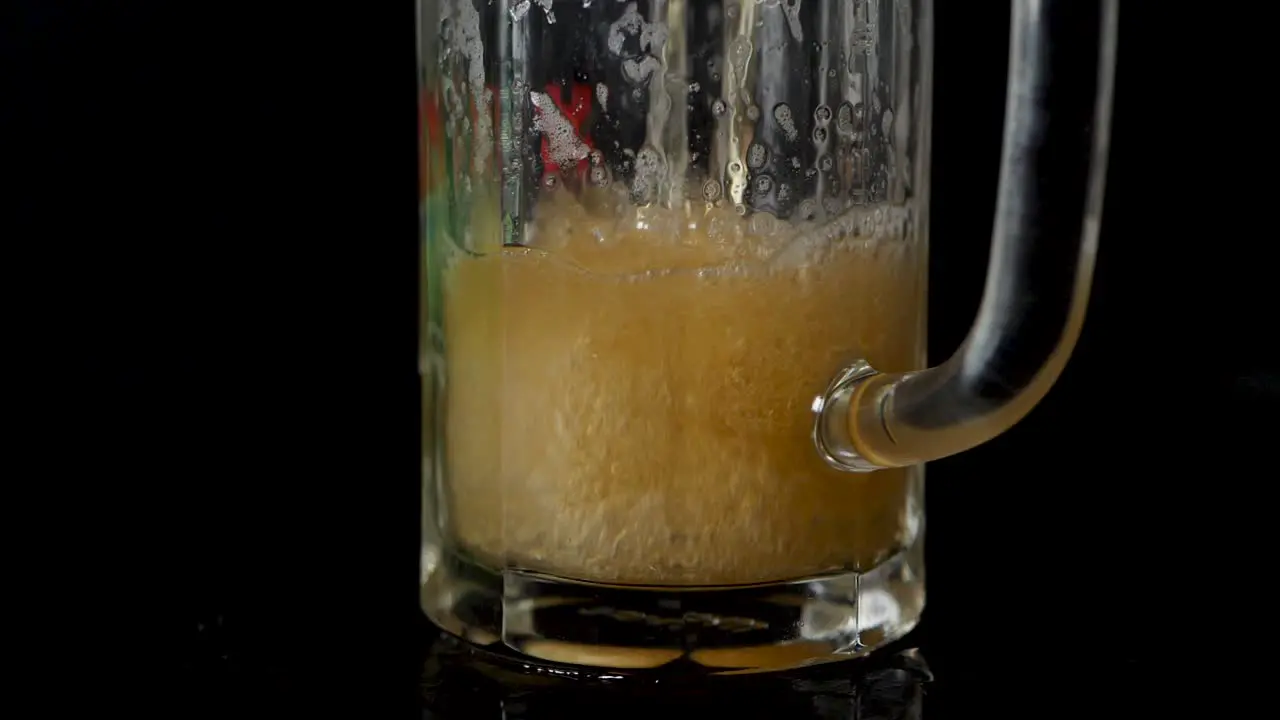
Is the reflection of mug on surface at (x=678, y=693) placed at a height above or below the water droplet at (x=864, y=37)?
below

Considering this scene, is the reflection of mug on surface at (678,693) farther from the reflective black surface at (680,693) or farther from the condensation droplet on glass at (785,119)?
the condensation droplet on glass at (785,119)

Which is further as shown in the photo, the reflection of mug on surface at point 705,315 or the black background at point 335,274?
the black background at point 335,274

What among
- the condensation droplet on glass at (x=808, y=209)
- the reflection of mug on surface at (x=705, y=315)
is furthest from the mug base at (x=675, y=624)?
the condensation droplet on glass at (x=808, y=209)

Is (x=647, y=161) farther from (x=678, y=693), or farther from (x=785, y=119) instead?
(x=678, y=693)

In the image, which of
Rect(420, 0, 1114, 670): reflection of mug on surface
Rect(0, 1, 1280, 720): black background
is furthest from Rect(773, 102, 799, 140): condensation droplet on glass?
Rect(0, 1, 1280, 720): black background

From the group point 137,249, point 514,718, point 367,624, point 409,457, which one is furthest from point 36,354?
point 514,718

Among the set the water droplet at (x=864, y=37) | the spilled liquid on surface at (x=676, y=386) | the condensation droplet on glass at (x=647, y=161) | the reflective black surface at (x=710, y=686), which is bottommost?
the reflective black surface at (x=710, y=686)


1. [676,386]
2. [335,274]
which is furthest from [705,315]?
[335,274]
